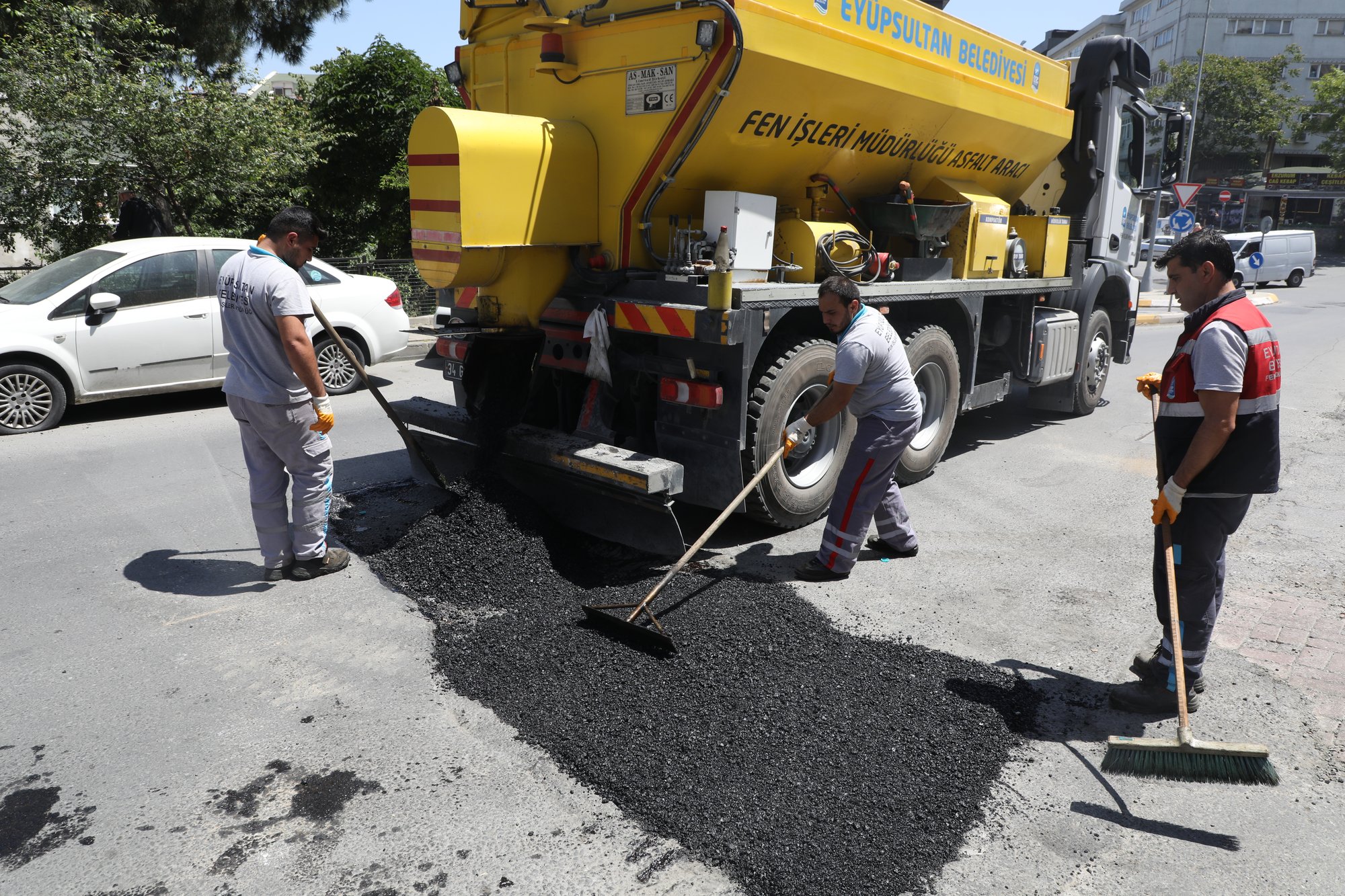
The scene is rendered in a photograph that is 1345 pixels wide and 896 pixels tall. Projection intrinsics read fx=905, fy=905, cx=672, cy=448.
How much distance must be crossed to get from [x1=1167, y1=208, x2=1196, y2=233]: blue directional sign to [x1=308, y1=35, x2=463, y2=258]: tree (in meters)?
13.9

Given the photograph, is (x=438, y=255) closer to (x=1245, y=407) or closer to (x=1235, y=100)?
(x=1245, y=407)

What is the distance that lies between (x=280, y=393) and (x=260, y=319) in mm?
363

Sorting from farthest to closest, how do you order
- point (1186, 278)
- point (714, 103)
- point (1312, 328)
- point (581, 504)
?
1. point (1312, 328)
2. point (581, 504)
3. point (714, 103)
4. point (1186, 278)

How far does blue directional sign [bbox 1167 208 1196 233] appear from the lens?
1780 centimetres

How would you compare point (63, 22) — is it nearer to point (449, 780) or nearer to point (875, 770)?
point (449, 780)

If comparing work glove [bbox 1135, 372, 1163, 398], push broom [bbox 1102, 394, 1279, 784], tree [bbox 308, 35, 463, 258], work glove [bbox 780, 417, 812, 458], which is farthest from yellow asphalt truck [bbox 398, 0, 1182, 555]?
tree [bbox 308, 35, 463, 258]

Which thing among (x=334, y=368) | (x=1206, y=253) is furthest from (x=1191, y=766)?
(x=334, y=368)

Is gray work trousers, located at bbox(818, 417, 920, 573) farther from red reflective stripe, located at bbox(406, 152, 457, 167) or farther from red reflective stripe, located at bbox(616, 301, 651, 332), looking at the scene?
red reflective stripe, located at bbox(406, 152, 457, 167)

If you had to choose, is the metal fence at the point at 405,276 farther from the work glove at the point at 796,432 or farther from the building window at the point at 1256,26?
the building window at the point at 1256,26

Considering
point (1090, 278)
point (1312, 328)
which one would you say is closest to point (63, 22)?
point (1090, 278)

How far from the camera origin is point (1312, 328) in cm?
1697

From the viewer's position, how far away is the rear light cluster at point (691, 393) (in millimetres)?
4891

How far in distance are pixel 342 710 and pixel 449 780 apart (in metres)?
0.69

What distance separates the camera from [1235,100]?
141ft
